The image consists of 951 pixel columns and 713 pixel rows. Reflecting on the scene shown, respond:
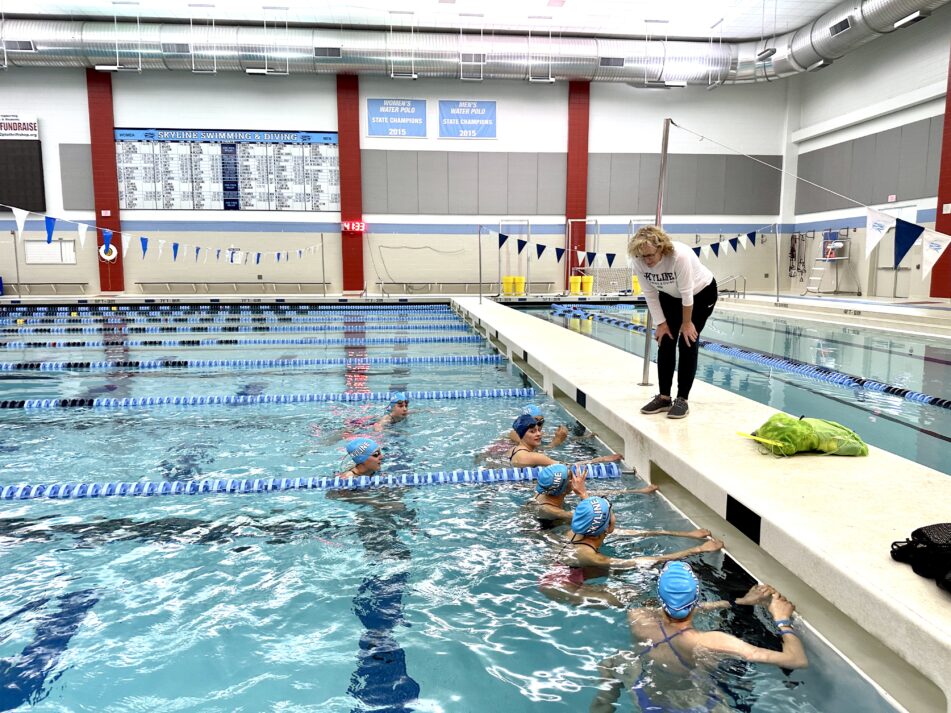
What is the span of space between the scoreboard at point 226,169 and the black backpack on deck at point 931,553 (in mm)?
16775

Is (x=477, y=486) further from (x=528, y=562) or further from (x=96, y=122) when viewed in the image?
(x=96, y=122)

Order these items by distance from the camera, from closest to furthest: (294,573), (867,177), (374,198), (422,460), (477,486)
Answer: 1. (294,573)
2. (477,486)
3. (422,460)
4. (867,177)
5. (374,198)

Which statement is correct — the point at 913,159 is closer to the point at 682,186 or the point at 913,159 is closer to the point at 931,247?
the point at 682,186

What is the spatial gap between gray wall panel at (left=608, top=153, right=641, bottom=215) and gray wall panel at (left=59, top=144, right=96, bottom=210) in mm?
13129

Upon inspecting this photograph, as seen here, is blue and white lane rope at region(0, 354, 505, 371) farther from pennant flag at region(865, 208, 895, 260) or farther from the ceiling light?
the ceiling light

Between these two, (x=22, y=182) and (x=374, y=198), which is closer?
(x=22, y=182)

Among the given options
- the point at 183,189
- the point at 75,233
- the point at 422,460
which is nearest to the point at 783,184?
the point at 183,189

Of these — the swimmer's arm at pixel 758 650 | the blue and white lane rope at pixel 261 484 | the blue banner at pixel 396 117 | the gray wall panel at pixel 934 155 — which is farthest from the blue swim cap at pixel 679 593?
the blue banner at pixel 396 117

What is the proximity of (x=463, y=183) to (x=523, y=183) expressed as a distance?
158cm

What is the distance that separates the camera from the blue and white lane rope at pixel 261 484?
11.7 feet

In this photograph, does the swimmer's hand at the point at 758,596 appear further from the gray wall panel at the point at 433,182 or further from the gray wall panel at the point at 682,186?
the gray wall panel at the point at 682,186

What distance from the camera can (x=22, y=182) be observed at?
16219 millimetres

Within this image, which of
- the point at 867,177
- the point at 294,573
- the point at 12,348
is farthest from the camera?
the point at 867,177

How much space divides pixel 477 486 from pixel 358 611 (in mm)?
1318
